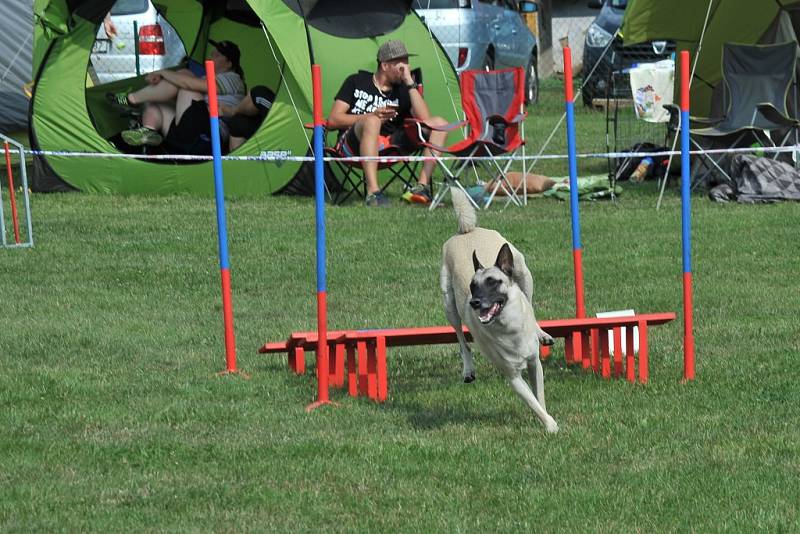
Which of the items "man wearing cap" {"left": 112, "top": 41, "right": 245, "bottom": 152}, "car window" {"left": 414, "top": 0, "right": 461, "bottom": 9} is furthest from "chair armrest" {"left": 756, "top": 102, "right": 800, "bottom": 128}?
"car window" {"left": 414, "top": 0, "right": 461, "bottom": 9}

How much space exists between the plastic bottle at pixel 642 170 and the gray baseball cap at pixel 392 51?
3.07 metres

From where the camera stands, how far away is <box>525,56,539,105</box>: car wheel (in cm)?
2455

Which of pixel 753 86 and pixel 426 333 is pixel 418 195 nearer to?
pixel 753 86

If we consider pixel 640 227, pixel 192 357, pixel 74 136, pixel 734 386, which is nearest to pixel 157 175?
pixel 74 136

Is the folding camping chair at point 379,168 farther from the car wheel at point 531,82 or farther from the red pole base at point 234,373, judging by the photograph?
the car wheel at point 531,82

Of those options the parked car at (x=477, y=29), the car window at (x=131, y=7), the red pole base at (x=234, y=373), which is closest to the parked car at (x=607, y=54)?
the parked car at (x=477, y=29)

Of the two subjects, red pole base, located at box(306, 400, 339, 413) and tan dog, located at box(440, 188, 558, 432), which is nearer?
tan dog, located at box(440, 188, 558, 432)

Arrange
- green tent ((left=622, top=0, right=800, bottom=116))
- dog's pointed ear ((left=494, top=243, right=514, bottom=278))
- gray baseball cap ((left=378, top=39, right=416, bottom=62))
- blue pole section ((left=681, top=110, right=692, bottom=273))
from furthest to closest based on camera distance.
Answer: green tent ((left=622, top=0, right=800, bottom=116)), gray baseball cap ((left=378, top=39, right=416, bottom=62)), blue pole section ((left=681, top=110, right=692, bottom=273)), dog's pointed ear ((left=494, top=243, right=514, bottom=278))

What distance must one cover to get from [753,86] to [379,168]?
3.93m

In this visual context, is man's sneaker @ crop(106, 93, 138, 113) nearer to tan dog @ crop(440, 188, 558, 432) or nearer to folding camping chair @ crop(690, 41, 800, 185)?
folding camping chair @ crop(690, 41, 800, 185)

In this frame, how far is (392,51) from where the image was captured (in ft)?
44.4

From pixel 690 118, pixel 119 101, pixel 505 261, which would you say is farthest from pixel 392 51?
pixel 505 261

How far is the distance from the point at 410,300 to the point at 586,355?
217 centimetres

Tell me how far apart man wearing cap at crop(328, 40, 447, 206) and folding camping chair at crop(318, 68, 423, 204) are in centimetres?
8
